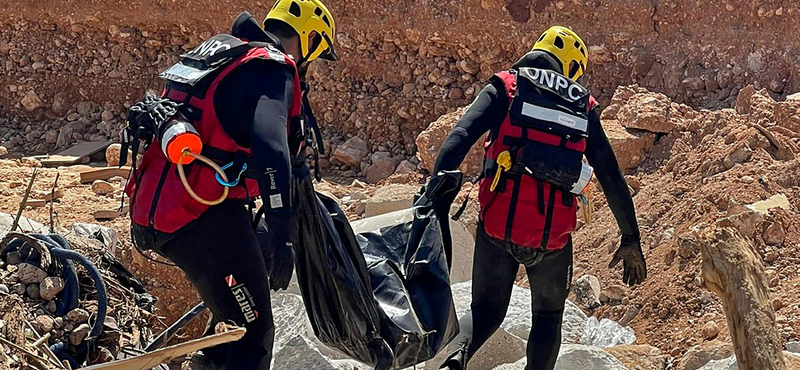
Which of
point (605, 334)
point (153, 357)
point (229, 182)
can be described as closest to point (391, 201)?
point (605, 334)

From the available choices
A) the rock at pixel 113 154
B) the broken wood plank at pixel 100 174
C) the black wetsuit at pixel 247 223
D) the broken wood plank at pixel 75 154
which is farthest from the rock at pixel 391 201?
the broken wood plank at pixel 75 154

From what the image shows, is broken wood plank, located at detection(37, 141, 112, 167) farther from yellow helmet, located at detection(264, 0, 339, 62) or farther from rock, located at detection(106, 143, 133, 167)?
yellow helmet, located at detection(264, 0, 339, 62)

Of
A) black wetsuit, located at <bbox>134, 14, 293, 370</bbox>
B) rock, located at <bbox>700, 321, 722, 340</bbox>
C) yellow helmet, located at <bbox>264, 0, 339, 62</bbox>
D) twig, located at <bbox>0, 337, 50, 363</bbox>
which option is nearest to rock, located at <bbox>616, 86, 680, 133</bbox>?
rock, located at <bbox>700, 321, 722, 340</bbox>

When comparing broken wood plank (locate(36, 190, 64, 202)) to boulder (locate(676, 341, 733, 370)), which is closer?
boulder (locate(676, 341, 733, 370))

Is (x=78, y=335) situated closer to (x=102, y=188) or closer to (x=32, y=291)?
(x=32, y=291)

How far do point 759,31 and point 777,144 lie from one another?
92.8 inches

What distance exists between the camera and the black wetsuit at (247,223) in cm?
331

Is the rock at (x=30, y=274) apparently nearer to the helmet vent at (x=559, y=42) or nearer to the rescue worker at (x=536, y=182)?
the rescue worker at (x=536, y=182)

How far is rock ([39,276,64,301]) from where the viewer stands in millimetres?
4055

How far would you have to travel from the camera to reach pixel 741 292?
3111 millimetres

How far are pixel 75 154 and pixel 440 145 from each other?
4.75m

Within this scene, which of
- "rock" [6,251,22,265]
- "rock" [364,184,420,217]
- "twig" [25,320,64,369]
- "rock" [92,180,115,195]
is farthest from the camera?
"rock" [92,180,115,195]

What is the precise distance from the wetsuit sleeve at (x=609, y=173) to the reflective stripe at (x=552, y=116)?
144 millimetres

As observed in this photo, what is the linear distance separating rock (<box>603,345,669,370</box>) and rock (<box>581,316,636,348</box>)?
0.27 meters
